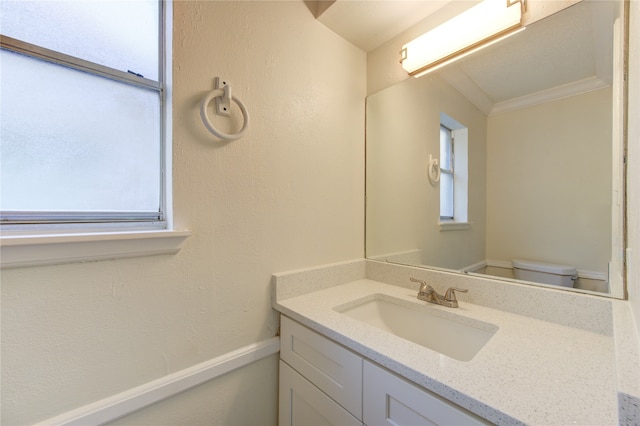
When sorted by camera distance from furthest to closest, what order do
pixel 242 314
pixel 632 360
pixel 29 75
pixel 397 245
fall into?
1. pixel 397 245
2. pixel 242 314
3. pixel 29 75
4. pixel 632 360

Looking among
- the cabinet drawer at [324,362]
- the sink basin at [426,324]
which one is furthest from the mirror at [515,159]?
the cabinet drawer at [324,362]

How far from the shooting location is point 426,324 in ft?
3.24

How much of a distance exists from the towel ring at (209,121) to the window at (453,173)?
91cm

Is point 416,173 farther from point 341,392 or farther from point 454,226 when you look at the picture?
point 341,392

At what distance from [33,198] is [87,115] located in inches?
10.4

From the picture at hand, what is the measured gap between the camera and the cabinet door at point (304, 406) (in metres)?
0.78

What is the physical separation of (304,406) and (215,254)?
0.62m

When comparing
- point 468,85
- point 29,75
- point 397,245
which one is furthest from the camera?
point 397,245

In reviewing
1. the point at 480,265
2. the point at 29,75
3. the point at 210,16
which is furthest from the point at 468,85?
the point at 29,75

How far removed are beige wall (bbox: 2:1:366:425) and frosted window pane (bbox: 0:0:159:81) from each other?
12 cm

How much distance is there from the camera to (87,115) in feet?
2.37

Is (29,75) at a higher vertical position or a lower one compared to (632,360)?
higher

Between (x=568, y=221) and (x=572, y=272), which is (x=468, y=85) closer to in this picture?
(x=568, y=221)

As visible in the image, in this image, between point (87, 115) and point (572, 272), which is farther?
point (572, 272)
